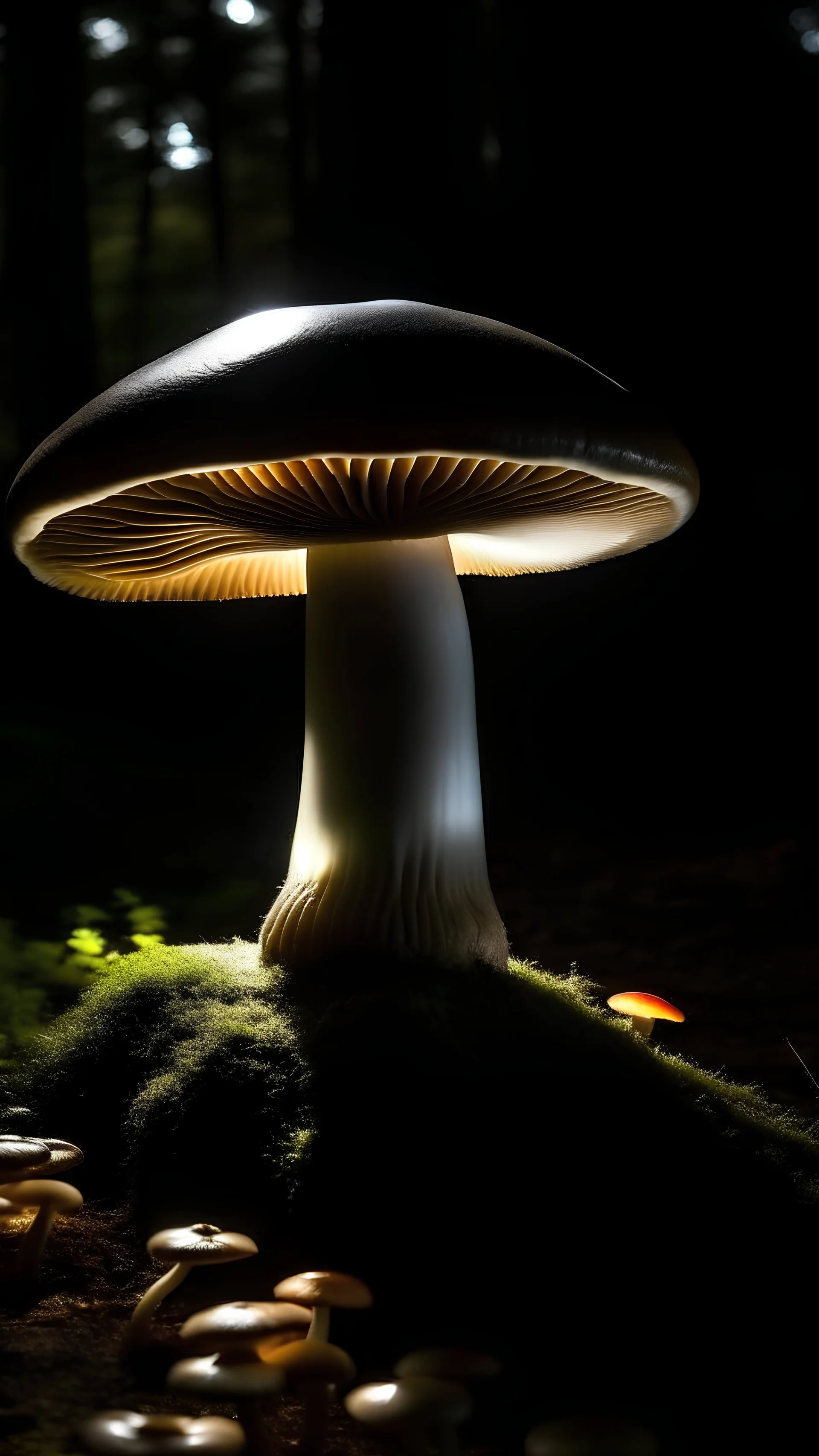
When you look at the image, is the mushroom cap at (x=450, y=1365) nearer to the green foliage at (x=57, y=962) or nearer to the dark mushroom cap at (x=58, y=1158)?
the dark mushroom cap at (x=58, y=1158)

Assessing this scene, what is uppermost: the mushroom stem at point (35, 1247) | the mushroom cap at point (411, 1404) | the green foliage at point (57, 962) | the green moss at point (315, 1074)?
the green foliage at point (57, 962)

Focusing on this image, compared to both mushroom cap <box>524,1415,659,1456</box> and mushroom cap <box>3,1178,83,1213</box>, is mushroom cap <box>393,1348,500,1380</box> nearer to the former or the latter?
mushroom cap <box>524,1415,659,1456</box>

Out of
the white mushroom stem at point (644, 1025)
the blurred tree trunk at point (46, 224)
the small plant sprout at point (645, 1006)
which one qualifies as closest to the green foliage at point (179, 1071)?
the small plant sprout at point (645, 1006)

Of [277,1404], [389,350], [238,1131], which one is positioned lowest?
[277,1404]

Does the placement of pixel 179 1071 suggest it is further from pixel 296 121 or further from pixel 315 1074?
pixel 296 121

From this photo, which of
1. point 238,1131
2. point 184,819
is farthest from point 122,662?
point 238,1131

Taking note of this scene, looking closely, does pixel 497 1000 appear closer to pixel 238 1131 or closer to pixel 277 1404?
pixel 238 1131

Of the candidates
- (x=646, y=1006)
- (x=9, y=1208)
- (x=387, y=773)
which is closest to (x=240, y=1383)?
(x=9, y=1208)
